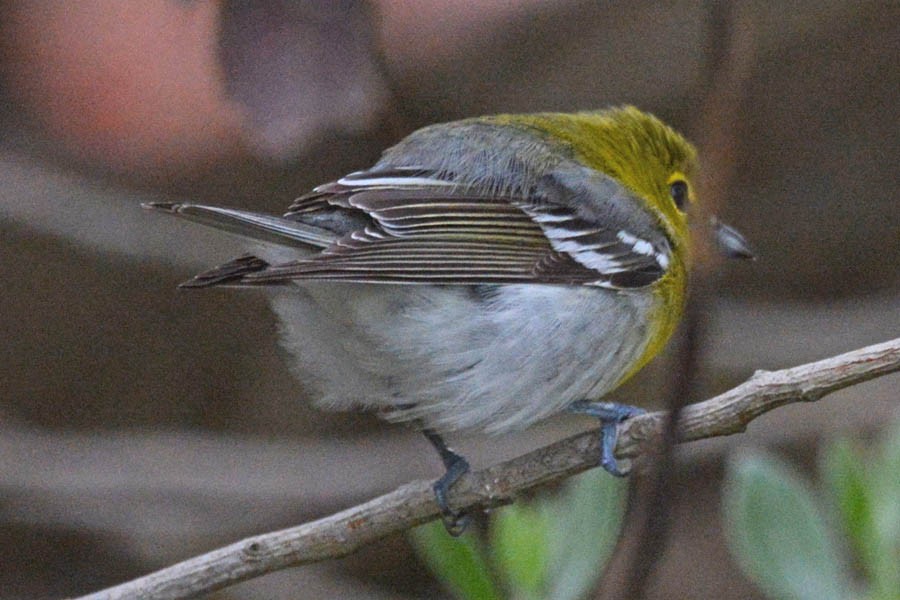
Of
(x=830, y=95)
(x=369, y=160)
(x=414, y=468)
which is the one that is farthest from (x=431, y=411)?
(x=830, y=95)

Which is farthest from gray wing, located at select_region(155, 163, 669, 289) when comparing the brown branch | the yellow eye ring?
the brown branch

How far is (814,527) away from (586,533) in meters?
0.48

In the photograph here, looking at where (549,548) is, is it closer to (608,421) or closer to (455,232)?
(608,421)

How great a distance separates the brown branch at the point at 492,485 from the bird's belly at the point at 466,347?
0.55 ft

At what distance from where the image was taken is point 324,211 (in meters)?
2.84

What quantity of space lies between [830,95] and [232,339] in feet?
9.52

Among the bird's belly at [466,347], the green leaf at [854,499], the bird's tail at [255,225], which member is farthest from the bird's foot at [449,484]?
the green leaf at [854,499]

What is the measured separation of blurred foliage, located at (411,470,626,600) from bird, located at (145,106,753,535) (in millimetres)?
86

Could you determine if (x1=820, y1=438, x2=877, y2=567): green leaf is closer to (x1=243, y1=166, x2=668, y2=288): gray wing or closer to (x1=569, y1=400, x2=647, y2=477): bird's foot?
(x1=569, y1=400, x2=647, y2=477): bird's foot

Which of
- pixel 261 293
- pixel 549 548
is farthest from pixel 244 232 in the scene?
pixel 261 293

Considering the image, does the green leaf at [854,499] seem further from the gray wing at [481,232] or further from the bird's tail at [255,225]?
the bird's tail at [255,225]

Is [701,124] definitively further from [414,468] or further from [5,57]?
Result: [5,57]

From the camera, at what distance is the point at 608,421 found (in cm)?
268

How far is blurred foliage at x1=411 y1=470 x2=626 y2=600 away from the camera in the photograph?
8.14ft
